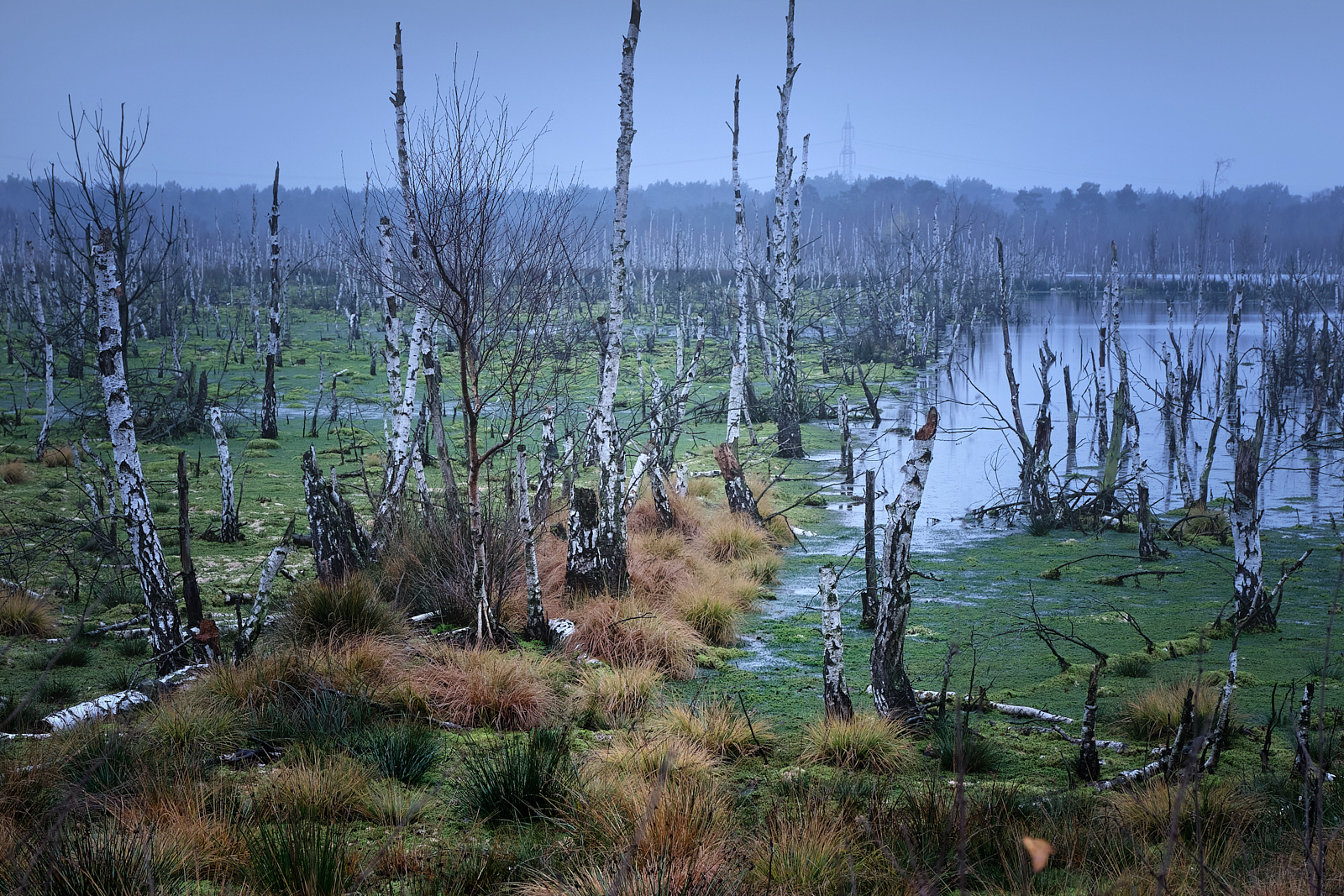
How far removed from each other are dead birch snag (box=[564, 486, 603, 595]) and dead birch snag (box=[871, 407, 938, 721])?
12.2 ft

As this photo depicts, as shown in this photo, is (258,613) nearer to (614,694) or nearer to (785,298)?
(614,694)

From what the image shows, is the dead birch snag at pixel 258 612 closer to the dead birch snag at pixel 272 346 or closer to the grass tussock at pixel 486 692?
the grass tussock at pixel 486 692

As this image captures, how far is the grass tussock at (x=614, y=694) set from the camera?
21.5ft

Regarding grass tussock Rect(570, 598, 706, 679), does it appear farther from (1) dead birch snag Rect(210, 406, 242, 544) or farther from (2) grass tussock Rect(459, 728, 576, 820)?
(1) dead birch snag Rect(210, 406, 242, 544)

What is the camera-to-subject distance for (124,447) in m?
6.47

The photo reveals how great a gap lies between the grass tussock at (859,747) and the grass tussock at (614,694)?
136 centimetres

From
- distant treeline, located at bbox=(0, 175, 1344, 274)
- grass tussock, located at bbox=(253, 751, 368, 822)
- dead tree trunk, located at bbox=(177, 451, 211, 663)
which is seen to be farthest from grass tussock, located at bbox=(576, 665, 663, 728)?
distant treeline, located at bbox=(0, 175, 1344, 274)

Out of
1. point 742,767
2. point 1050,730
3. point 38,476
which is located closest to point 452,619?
point 742,767

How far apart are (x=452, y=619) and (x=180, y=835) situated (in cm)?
447

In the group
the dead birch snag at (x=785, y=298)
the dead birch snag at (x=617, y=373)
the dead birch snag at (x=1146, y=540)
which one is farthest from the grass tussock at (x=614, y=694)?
the dead birch snag at (x=785, y=298)

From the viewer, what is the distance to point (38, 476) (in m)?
15.0

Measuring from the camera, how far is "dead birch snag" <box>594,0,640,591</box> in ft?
28.8

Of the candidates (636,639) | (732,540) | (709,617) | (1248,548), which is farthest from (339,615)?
(1248,548)

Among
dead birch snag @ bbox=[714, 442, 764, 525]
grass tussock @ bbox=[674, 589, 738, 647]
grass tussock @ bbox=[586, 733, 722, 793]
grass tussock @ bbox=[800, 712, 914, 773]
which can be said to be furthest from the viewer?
dead birch snag @ bbox=[714, 442, 764, 525]
